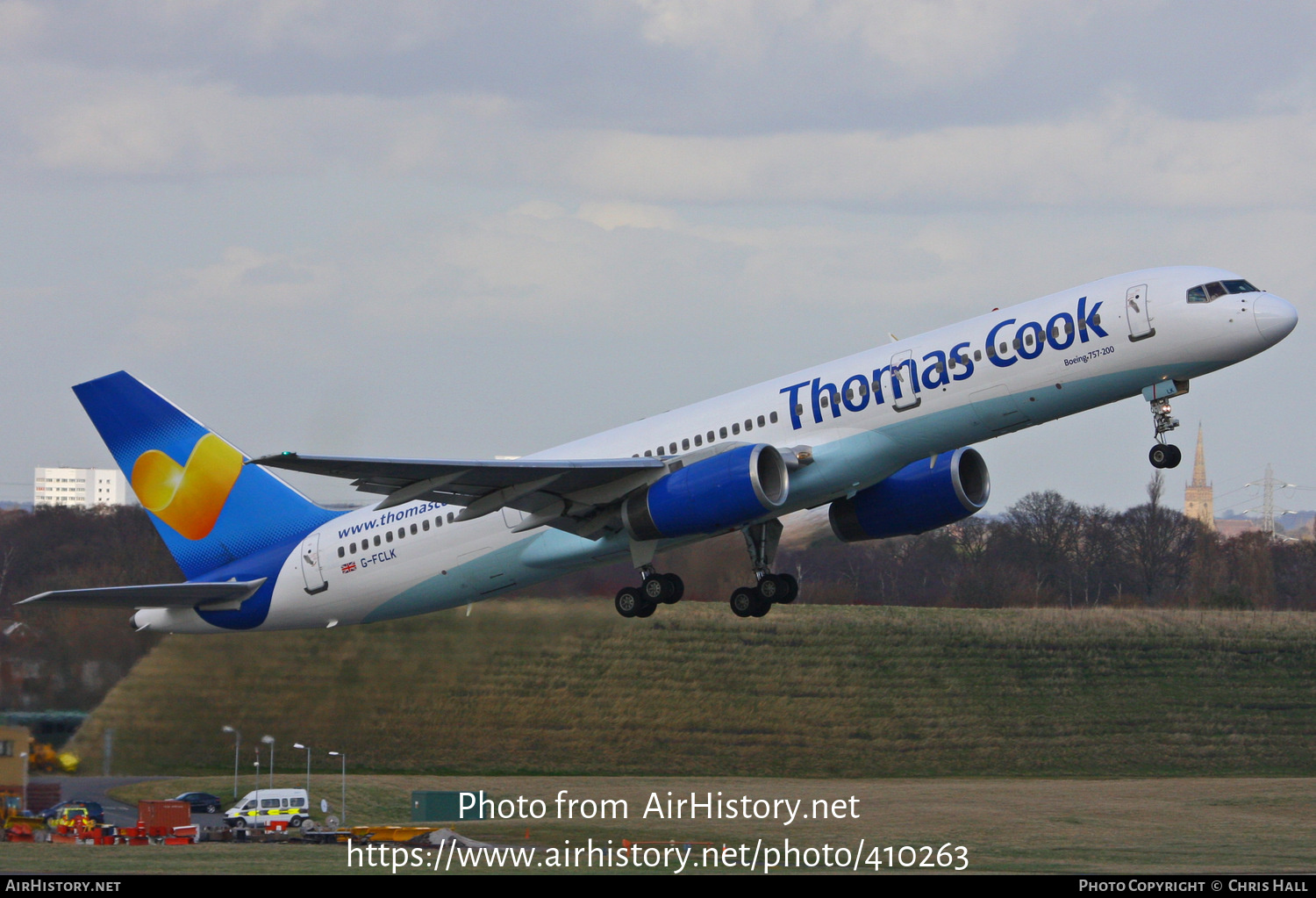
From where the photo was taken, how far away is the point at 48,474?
424 feet

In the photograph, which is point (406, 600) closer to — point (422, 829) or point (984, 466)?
point (422, 829)

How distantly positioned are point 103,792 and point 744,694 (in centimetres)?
2623

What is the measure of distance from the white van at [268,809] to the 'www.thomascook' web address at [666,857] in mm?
4114

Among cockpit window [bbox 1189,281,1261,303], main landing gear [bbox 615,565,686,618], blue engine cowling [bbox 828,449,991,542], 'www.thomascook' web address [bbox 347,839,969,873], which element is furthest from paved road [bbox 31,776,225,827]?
cockpit window [bbox 1189,281,1261,303]

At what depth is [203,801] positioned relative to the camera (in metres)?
44.4

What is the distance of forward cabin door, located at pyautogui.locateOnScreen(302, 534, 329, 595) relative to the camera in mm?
36844

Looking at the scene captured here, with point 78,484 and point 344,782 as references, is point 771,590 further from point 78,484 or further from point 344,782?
point 78,484

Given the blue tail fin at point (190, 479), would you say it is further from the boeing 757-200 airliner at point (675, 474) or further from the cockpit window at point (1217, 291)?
the cockpit window at point (1217, 291)

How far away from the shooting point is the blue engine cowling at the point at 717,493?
3083cm

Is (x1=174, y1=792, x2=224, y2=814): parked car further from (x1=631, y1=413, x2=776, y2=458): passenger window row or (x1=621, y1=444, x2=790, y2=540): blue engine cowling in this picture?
(x1=621, y1=444, x2=790, y2=540): blue engine cowling

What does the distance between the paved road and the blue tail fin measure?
5180mm

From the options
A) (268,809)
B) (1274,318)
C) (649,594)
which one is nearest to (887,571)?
(268,809)

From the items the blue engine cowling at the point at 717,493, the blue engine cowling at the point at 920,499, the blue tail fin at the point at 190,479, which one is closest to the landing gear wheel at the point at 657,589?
the blue engine cowling at the point at 717,493
